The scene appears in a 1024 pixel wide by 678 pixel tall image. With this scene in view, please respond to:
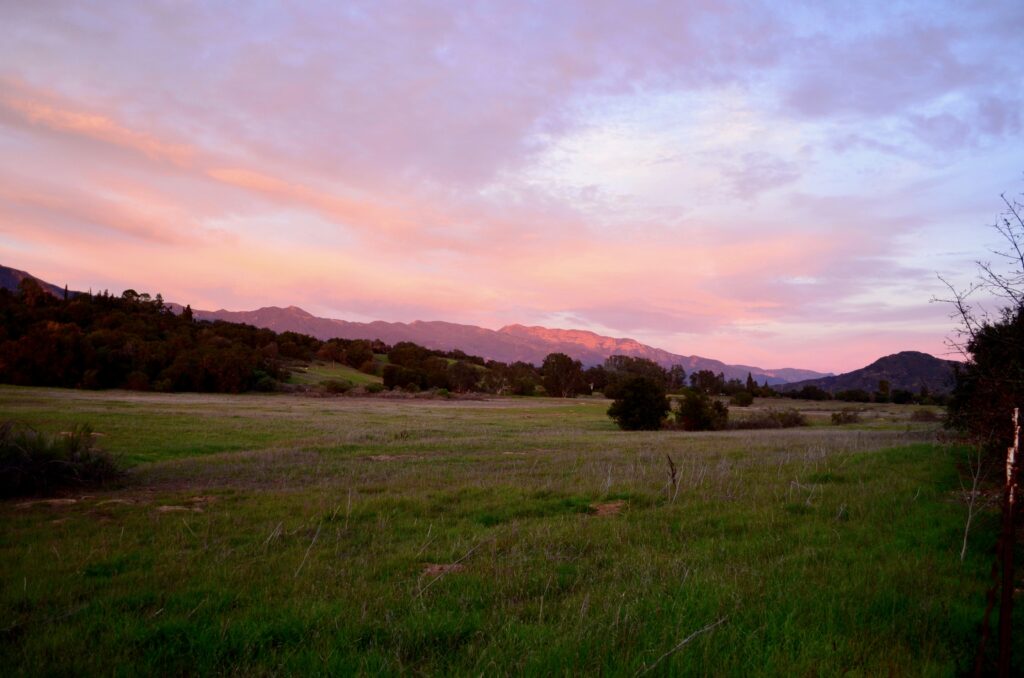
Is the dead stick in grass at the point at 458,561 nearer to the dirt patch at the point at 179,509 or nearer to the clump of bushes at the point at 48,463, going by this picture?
the dirt patch at the point at 179,509

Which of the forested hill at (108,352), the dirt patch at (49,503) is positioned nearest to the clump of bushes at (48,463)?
the dirt patch at (49,503)

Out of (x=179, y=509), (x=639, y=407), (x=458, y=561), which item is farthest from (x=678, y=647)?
(x=639, y=407)

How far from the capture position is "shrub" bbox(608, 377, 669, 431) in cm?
4141

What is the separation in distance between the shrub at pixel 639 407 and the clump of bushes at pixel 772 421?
718 cm

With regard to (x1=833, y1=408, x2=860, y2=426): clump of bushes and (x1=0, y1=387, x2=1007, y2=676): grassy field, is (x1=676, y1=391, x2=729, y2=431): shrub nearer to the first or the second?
(x1=833, y1=408, x2=860, y2=426): clump of bushes

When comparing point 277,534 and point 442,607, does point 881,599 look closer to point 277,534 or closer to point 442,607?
point 442,607

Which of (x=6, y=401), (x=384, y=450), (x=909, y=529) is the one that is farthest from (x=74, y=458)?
(x=6, y=401)

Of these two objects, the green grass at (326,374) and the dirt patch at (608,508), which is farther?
the green grass at (326,374)

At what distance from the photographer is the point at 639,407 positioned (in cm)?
4150

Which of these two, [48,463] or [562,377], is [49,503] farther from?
[562,377]

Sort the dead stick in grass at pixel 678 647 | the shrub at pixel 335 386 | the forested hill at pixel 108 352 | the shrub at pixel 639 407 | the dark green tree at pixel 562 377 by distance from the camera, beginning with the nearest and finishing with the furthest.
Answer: the dead stick in grass at pixel 678 647, the shrub at pixel 639 407, the forested hill at pixel 108 352, the shrub at pixel 335 386, the dark green tree at pixel 562 377

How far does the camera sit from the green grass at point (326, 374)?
77.4 metres

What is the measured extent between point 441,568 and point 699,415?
3991 cm

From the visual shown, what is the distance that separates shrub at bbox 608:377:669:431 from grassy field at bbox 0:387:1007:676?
28655mm
